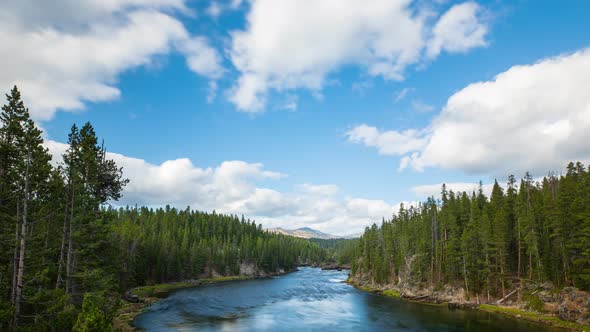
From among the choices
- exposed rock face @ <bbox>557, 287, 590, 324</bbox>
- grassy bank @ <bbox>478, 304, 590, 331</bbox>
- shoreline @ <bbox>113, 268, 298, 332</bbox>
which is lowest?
shoreline @ <bbox>113, 268, 298, 332</bbox>

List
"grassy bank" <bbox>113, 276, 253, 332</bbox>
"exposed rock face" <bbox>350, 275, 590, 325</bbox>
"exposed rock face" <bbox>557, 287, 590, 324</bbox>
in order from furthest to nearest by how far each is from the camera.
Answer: "exposed rock face" <bbox>350, 275, 590, 325</bbox>
"grassy bank" <bbox>113, 276, 253, 332</bbox>
"exposed rock face" <bbox>557, 287, 590, 324</bbox>

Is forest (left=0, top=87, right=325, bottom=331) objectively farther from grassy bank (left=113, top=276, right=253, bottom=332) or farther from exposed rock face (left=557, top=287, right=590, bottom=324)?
exposed rock face (left=557, top=287, right=590, bottom=324)

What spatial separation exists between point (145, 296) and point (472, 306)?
254 ft

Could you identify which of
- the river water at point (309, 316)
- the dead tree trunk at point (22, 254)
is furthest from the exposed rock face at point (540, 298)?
the dead tree trunk at point (22, 254)

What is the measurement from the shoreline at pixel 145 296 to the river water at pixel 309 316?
2.06 m

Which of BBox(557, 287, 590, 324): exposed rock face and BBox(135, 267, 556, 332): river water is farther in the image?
BBox(135, 267, 556, 332): river water

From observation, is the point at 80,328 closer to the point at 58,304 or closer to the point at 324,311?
the point at 58,304

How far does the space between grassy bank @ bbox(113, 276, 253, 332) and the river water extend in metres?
2.16

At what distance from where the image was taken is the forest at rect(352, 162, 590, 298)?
6072 centimetres

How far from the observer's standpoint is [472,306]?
72.4 meters

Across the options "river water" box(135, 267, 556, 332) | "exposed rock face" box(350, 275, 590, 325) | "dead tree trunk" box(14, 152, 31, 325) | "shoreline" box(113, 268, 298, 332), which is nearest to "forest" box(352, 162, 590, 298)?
"exposed rock face" box(350, 275, 590, 325)

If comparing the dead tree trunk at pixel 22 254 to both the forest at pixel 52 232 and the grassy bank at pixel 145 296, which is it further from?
the grassy bank at pixel 145 296

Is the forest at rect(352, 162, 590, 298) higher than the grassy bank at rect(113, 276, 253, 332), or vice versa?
the forest at rect(352, 162, 590, 298)

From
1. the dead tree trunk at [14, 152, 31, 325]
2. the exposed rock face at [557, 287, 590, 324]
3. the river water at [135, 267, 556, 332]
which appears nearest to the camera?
the dead tree trunk at [14, 152, 31, 325]
